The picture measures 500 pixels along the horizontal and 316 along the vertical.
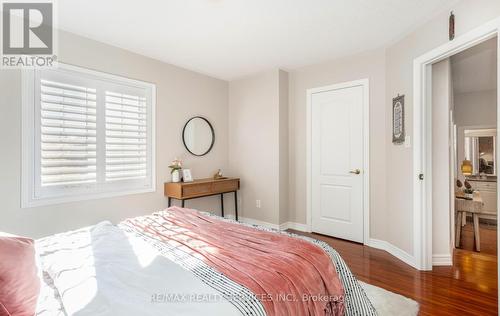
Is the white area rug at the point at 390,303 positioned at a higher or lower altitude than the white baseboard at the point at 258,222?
lower

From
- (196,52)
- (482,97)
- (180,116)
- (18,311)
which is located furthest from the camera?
(482,97)

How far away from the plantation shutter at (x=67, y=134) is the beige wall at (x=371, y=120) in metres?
2.69

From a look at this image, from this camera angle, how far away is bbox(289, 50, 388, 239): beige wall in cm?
319

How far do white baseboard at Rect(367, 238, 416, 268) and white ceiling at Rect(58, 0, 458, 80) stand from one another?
7.86ft

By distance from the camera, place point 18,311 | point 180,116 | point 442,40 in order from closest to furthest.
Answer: point 18,311, point 442,40, point 180,116

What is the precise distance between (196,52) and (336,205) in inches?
109

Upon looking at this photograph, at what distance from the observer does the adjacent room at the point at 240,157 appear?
124 centimetres

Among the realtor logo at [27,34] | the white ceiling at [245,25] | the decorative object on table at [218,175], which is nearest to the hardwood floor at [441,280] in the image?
the decorative object on table at [218,175]

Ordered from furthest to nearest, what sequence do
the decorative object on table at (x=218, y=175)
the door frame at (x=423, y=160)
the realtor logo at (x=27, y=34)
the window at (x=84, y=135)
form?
the decorative object on table at (x=218, y=175), the door frame at (x=423, y=160), the window at (x=84, y=135), the realtor logo at (x=27, y=34)

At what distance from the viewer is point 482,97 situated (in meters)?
4.78

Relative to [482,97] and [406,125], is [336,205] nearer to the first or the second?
[406,125]

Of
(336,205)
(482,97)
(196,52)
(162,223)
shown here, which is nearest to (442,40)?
(336,205)

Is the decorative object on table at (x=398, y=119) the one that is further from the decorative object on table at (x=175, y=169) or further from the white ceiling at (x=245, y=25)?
the decorative object on table at (x=175, y=169)

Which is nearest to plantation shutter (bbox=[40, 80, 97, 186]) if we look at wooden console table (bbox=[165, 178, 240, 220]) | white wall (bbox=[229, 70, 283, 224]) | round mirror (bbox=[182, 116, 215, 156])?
wooden console table (bbox=[165, 178, 240, 220])
